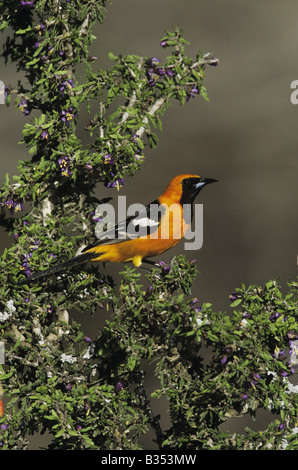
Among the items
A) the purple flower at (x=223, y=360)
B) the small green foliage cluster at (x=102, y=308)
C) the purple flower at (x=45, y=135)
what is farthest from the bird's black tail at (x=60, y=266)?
the purple flower at (x=223, y=360)

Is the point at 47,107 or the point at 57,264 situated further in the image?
the point at 47,107

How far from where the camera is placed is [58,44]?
4.69 m

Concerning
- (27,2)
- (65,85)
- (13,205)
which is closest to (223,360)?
(13,205)

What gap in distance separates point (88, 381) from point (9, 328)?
1.87 ft

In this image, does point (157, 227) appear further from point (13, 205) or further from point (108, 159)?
point (13, 205)

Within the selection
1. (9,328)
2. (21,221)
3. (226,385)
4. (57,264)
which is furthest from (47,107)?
(226,385)

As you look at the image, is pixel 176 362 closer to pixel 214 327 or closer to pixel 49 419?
pixel 214 327

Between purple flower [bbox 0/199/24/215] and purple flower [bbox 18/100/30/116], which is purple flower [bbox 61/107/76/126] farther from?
purple flower [bbox 0/199/24/215]

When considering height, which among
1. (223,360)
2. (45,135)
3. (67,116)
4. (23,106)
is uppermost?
(23,106)

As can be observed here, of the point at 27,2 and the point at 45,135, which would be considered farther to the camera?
the point at 27,2

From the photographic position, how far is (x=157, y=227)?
4547 mm
